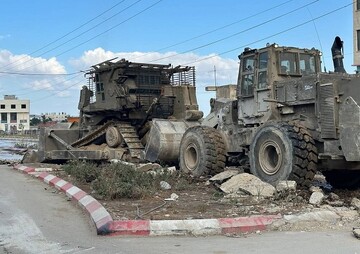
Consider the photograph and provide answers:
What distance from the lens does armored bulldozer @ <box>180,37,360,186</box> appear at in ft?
30.0

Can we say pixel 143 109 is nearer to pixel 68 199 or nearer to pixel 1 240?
pixel 68 199

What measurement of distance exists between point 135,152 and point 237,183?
310 inches

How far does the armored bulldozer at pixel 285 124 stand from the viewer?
914cm

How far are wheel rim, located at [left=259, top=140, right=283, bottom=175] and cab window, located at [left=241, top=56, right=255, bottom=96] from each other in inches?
70.4

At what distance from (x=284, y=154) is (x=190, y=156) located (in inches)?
157

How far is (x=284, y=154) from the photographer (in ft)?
31.4

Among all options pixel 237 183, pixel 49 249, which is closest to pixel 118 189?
pixel 237 183

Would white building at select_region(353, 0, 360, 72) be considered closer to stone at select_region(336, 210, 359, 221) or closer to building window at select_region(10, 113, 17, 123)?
stone at select_region(336, 210, 359, 221)

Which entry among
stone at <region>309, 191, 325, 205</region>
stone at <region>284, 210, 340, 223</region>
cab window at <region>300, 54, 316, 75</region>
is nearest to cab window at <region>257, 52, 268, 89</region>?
cab window at <region>300, 54, 316, 75</region>

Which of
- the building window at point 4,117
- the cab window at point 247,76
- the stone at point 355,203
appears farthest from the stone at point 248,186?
the building window at point 4,117

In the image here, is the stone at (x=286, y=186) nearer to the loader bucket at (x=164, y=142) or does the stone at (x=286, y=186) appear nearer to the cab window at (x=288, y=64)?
the cab window at (x=288, y=64)

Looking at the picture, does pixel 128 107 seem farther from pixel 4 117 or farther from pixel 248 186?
pixel 4 117

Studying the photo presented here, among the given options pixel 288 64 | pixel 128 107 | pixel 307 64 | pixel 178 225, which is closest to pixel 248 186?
pixel 178 225

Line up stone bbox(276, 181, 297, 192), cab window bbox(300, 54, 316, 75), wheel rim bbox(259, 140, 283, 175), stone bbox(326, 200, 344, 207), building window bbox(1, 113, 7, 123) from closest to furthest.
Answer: stone bbox(326, 200, 344, 207) < stone bbox(276, 181, 297, 192) < wheel rim bbox(259, 140, 283, 175) < cab window bbox(300, 54, 316, 75) < building window bbox(1, 113, 7, 123)
